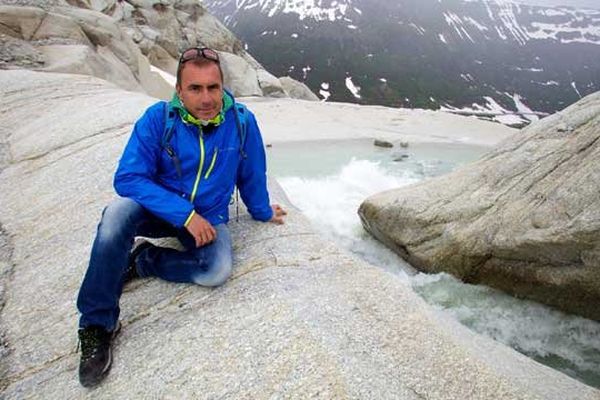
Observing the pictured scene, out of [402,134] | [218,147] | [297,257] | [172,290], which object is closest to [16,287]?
[172,290]

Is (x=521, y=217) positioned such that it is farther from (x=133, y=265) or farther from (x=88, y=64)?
(x=88, y=64)

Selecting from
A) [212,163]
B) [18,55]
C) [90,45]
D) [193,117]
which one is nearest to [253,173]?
[212,163]

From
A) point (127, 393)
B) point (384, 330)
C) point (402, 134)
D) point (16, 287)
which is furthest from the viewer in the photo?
point (402, 134)

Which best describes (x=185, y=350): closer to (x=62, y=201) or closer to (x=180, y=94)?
(x=180, y=94)

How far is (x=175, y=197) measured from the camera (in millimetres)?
4332

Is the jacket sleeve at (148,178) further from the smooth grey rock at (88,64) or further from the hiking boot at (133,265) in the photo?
the smooth grey rock at (88,64)

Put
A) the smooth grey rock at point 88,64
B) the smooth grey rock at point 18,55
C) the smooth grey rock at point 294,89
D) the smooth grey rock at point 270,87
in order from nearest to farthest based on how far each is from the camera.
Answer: the smooth grey rock at point 18,55
the smooth grey rock at point 88,64
the smooth grey rock at point 270,87
the smooth grey rock at point 294,89

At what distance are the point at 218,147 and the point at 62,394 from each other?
2.73 metres

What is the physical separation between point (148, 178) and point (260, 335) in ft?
6.35

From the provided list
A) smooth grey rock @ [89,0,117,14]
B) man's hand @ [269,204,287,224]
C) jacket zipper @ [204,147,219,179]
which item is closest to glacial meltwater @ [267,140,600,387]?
man's hand @ [269,204,287,224]

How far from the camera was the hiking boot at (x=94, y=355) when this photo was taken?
12.3 ft

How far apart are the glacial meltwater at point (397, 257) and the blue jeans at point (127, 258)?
465 centimetres

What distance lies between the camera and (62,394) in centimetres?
371

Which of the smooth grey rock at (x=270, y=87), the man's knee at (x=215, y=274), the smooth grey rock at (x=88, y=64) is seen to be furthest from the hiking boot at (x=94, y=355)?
the smooth grey rock at (x=270, y=87)
